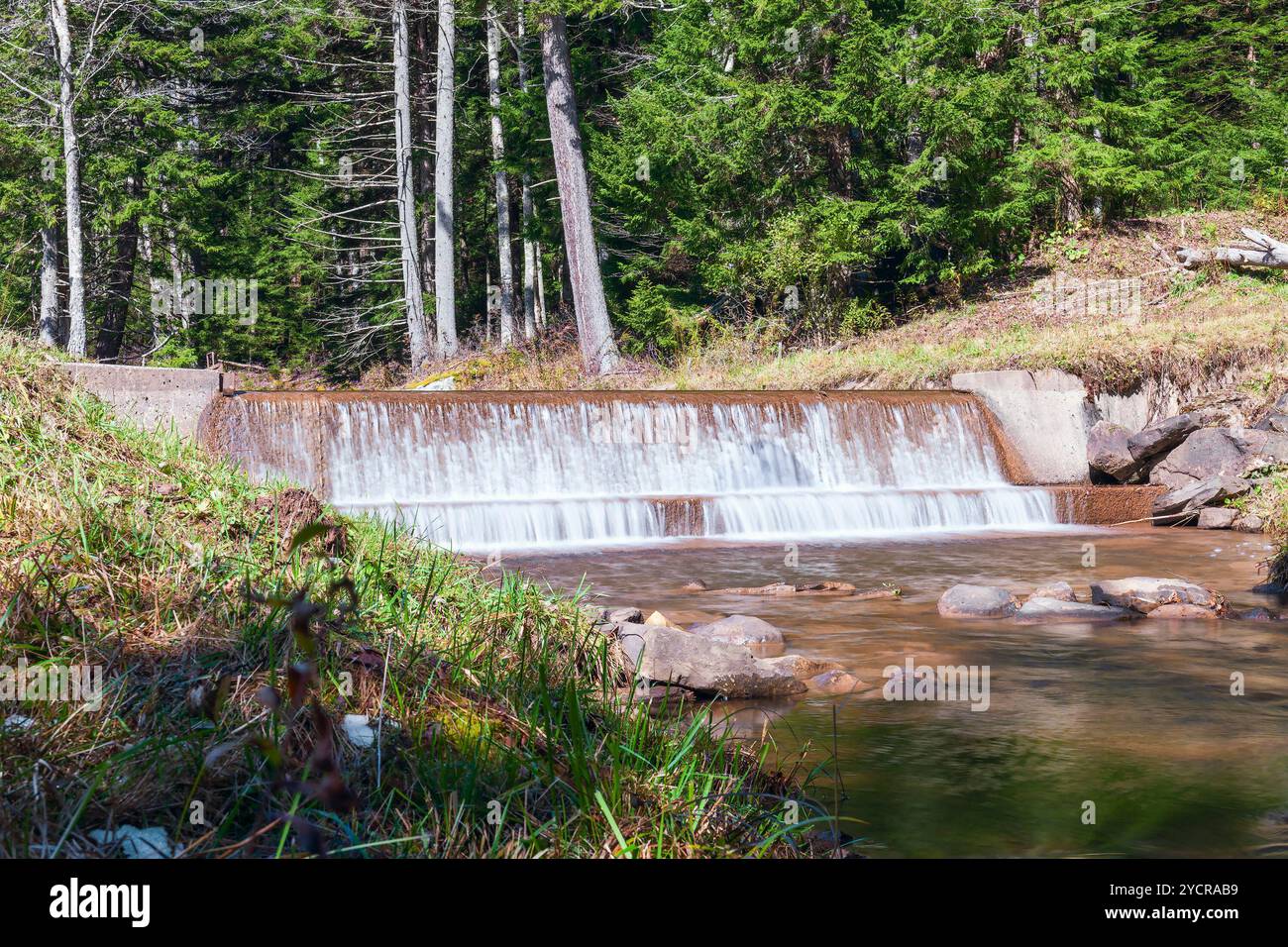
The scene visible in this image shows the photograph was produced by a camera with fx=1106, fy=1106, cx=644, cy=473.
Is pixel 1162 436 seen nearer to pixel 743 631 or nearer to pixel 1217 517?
pixel 1217 517

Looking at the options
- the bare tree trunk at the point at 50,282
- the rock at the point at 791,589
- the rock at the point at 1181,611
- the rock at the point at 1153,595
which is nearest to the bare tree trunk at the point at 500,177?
the bare tree trunk at the point at 50,282

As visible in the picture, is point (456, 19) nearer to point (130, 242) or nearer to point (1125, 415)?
point (130, 242)

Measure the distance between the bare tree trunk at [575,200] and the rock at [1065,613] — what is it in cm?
1254

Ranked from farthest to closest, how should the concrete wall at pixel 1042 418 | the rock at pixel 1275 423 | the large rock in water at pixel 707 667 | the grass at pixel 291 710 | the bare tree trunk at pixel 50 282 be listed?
Result: the bare tree trunk at pixel 50 282
the concrete wall at pixel 1042 418
the rock at pixel 1275 423
the large rock in water at pixel 707 667
the grass at pixel 291 710

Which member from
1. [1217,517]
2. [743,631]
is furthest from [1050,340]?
[743,631]

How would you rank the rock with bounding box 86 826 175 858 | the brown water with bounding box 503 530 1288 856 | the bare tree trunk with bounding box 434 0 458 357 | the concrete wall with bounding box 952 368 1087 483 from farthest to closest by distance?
the bare tree trunk with bounding box 434 0 458 357
the concrete wall with bounding box 952 368 1087 483
the brown water with bounding box 503 530 1288 856
the rock with bounding box 86 826 175 858

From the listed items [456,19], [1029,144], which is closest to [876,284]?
[1029,144]

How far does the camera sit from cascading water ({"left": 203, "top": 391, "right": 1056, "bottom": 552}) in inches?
459

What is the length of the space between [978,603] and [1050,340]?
939cm

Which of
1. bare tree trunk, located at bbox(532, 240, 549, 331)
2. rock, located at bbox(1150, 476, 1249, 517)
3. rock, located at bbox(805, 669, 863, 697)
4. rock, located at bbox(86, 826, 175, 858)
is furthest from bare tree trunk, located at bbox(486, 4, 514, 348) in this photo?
rock, located at bbox(86, 826, 175, 858)

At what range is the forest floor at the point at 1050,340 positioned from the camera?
1483 centimetres

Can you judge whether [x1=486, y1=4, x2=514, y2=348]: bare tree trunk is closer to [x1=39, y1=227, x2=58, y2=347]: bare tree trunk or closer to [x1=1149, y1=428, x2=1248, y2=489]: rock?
[x1=39, y1=227, x2=58, y2=347]: bare tree trunk

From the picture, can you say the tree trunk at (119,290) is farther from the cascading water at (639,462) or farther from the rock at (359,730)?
the rock at (359,730)

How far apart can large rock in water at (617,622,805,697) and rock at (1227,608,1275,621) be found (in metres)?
3.66
